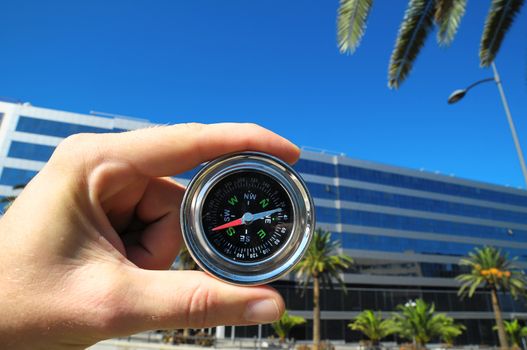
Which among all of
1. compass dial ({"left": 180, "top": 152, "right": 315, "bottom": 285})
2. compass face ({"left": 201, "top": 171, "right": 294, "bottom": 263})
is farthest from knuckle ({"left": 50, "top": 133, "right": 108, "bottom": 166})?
compass face ({"left": 201, "top": 171, "right": 294, "bottom": 263})

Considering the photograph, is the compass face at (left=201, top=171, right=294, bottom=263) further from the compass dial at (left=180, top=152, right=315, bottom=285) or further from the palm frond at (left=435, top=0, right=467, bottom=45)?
the palm frond at (left=435, top=0, right=467, bottom=45)

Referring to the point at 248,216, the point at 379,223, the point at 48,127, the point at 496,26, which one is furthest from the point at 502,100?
the point at 48,127

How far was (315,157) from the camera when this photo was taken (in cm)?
5338

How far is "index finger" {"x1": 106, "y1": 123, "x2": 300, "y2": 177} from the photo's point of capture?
79.7 inches

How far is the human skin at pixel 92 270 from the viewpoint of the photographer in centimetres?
166

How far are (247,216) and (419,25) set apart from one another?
816cm

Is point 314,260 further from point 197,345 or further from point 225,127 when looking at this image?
point 225,127

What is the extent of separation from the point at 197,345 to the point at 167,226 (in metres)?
38.0

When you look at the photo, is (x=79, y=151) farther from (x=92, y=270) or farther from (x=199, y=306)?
(x=199, y=306)

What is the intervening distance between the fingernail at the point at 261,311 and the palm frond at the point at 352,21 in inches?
279

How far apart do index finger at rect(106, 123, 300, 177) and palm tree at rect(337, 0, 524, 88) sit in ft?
20.8

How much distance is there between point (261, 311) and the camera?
1931 millimetres

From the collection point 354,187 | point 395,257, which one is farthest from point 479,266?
point 354,187

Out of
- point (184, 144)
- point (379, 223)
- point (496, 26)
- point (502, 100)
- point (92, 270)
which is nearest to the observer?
point (92, 270)
